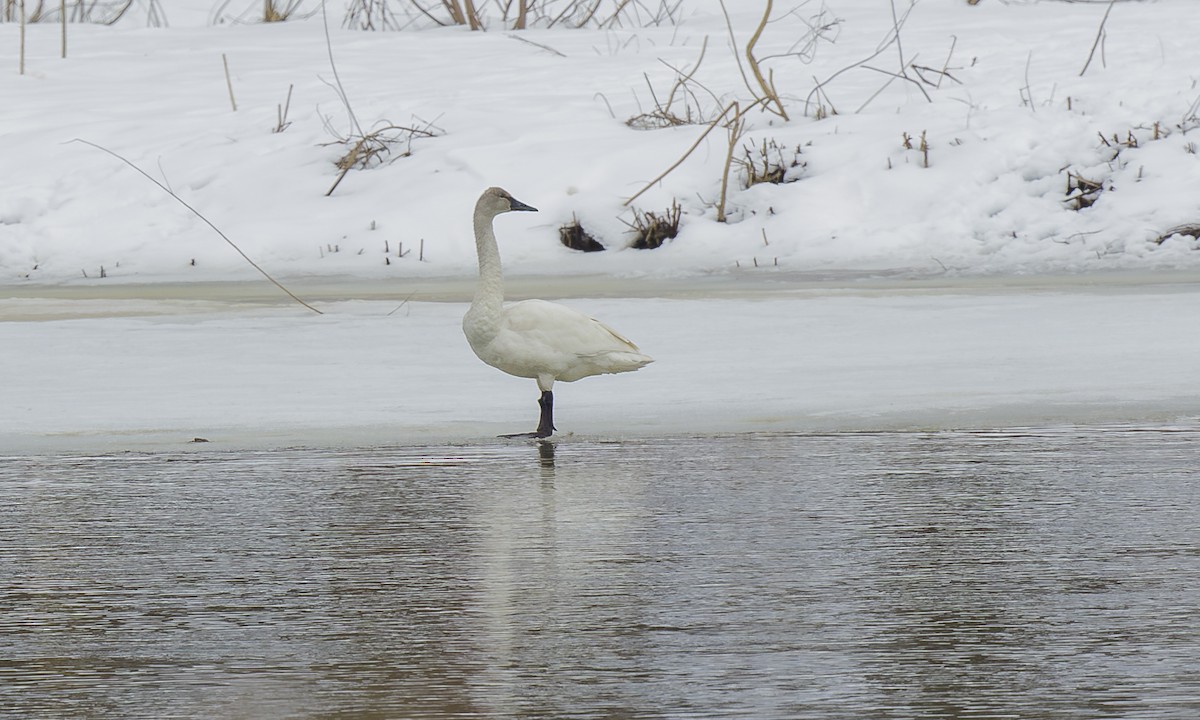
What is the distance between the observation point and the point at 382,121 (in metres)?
14.1

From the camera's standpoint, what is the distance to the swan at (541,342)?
607cm

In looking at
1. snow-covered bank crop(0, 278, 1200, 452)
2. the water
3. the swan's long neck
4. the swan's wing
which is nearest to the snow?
snow-covered bank crop(0, 278, 1200, 452)

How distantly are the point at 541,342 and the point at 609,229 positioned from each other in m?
5.82

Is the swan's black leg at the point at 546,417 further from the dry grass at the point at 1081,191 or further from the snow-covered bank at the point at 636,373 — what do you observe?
the dry grass at the point at 1081,191

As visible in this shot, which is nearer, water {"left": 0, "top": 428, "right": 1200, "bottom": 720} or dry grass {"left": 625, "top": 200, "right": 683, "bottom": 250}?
water {"left": 0, "top": 428, "right": 1200, "bottom": 720}

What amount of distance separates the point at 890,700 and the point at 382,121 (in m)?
11.5

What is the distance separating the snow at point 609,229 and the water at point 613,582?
2.80 feet

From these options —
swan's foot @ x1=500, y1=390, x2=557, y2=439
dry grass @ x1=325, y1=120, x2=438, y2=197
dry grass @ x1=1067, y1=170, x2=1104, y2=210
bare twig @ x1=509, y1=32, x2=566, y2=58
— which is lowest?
swan's foot @ x1=500, y1=390, x2=557, y2=439

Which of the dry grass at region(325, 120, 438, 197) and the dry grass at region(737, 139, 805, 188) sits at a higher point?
the dry grass at region(325, 120, 438, 197)

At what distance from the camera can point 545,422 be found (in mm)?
6047

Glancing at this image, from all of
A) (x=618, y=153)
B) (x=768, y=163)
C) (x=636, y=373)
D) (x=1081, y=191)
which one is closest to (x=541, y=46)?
(x=618, y=153)

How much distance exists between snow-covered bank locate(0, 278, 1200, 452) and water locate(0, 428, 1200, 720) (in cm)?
58

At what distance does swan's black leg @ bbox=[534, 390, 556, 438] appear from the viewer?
5992 mm

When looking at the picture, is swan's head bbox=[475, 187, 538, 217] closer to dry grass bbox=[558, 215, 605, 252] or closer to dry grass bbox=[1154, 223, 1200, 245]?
dry grass bbox=[558, 215, 605, 252]
